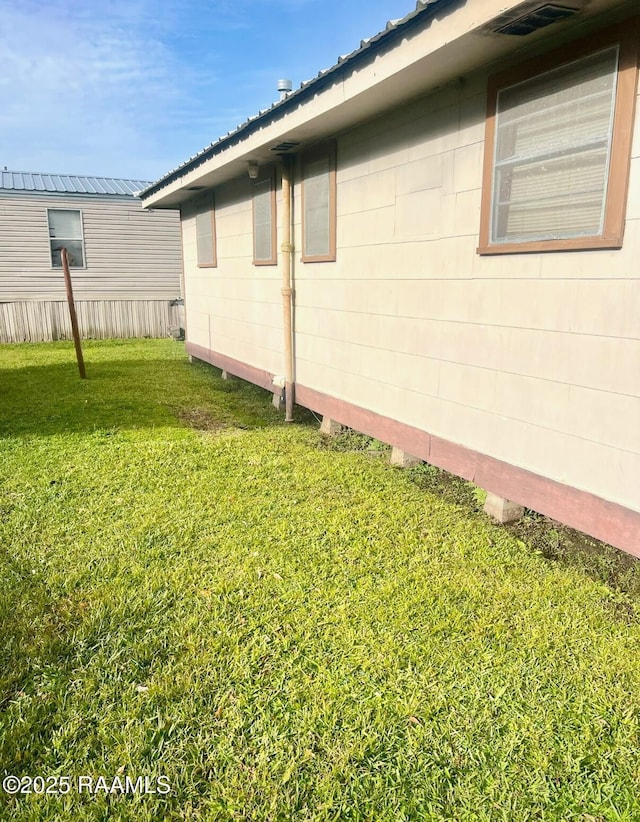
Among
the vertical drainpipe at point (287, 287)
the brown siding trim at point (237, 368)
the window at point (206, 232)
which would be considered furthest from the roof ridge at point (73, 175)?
the vertical drainpipe at point (287, 287)

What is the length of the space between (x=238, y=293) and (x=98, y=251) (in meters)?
Result: 9.36

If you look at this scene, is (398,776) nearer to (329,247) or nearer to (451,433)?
(451,433)

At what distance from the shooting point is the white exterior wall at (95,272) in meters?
14.1

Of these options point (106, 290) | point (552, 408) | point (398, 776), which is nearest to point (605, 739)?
point (398, 776)

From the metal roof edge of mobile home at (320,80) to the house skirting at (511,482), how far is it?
2536 millimetres

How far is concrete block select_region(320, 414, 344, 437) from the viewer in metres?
5.79

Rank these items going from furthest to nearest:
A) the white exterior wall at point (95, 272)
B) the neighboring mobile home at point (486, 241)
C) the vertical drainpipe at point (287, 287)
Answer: the white exterior wall at point (95, 272) → the vertical drainpipe at point (287, 287) → the neighboring mobile home at point (486, 241)

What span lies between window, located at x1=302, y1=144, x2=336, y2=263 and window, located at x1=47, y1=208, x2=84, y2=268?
11350 mm

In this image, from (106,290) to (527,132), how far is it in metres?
14.3

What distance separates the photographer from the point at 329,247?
5406 millimetres

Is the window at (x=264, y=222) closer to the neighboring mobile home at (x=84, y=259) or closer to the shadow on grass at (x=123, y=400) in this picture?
the shadow on grass at (x=123, y=400)

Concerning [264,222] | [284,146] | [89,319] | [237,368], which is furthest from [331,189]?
[89,319]

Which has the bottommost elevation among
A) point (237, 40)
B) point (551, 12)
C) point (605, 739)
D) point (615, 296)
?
point (605, 739)

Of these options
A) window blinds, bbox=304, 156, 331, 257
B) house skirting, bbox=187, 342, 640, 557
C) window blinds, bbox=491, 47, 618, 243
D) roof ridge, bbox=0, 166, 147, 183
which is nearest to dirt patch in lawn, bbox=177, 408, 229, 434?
house skirting, bbox=187, 342, 640, 557
